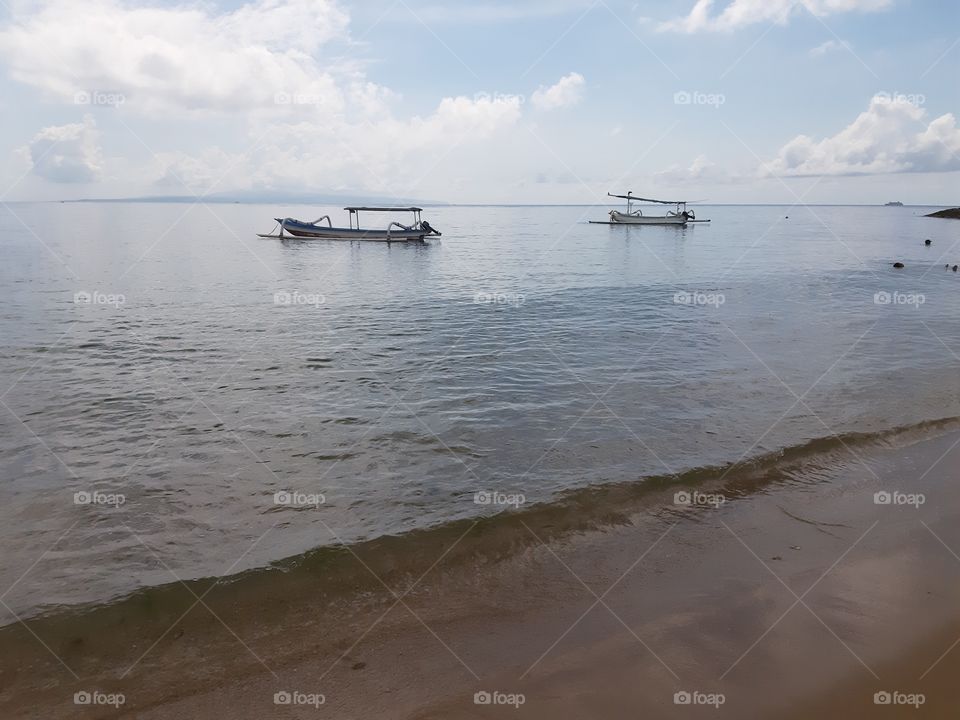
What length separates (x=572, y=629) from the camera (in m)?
6.59

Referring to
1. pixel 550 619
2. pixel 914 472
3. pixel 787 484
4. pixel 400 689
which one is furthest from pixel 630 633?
pixel 914 472

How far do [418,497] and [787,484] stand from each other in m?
6.42
